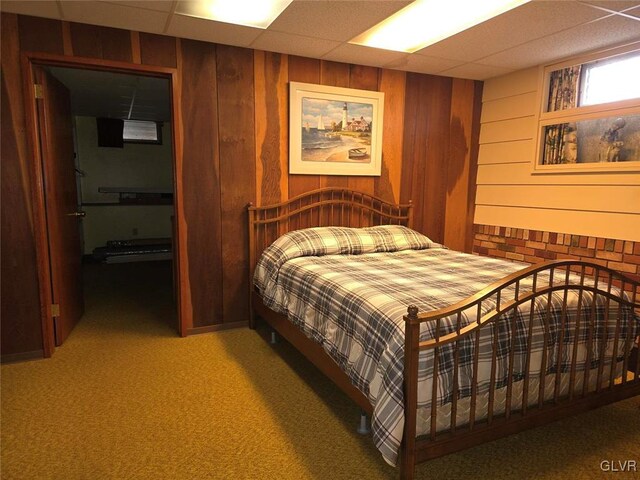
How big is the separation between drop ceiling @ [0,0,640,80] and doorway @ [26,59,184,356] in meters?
0.40

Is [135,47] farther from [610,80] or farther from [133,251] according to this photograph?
[133,251]

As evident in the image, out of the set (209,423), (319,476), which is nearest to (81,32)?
(209,423)

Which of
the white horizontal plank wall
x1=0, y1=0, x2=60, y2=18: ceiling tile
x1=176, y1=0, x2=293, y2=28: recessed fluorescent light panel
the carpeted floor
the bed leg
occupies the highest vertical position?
x1=176, y1=0, x2=293, y2=28: recessed fluorescent light panel

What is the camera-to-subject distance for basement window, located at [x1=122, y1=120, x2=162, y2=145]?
Answer: 22.1ft

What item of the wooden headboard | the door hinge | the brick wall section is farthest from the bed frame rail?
the door hinge

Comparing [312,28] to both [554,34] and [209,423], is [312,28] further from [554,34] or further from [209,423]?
[209,423]

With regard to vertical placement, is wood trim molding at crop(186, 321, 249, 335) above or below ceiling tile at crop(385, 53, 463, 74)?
below

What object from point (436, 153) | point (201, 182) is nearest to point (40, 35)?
point (201, 182)

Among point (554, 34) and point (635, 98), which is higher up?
point (554, 34)

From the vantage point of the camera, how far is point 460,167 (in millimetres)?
4277

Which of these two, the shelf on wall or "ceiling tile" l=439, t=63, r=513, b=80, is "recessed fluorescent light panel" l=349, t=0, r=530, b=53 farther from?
the shelf on wall

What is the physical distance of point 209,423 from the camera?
2178 mm

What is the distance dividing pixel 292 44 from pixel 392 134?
4.28 ft

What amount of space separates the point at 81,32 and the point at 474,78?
11.2 feet
